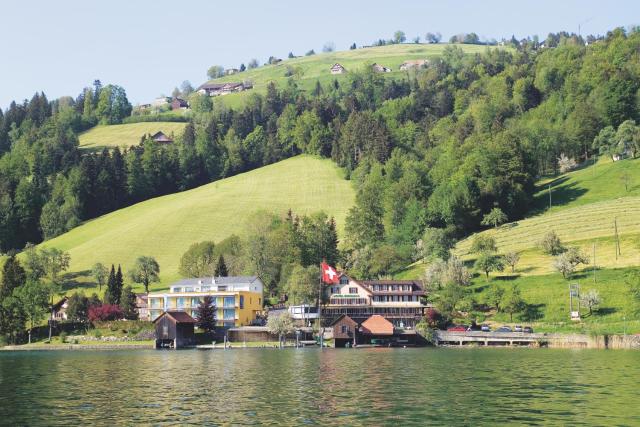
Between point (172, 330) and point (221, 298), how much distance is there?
20391 mm

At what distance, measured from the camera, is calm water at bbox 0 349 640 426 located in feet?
144

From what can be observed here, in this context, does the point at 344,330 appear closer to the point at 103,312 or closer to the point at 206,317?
the point at 206,317

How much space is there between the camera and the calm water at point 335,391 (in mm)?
43844

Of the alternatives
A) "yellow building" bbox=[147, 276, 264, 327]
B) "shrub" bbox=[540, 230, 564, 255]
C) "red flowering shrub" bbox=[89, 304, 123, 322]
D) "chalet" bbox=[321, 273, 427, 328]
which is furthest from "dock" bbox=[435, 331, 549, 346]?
"red flowering shrub" bbox=[89, 304, 123, 322]

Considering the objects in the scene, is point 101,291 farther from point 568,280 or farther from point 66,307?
point 568,280

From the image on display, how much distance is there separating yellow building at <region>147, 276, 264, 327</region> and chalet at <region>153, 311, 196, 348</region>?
14.2m

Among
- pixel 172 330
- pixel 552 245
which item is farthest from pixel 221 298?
pixel 552 245

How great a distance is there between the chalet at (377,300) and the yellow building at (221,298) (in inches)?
596

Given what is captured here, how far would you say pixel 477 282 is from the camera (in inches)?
5512

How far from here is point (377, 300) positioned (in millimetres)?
142125

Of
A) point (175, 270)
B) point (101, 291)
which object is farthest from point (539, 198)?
point (101, 291)

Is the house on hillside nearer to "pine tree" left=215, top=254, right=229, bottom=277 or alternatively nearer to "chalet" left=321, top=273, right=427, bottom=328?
"pine tree" left=215, top=254, right=229, bottom=277

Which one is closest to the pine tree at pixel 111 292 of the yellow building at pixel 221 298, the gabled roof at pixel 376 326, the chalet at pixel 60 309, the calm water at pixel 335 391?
the yellow building at pixel 221 298

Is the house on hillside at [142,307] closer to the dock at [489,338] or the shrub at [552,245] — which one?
the dock at [489,338]
